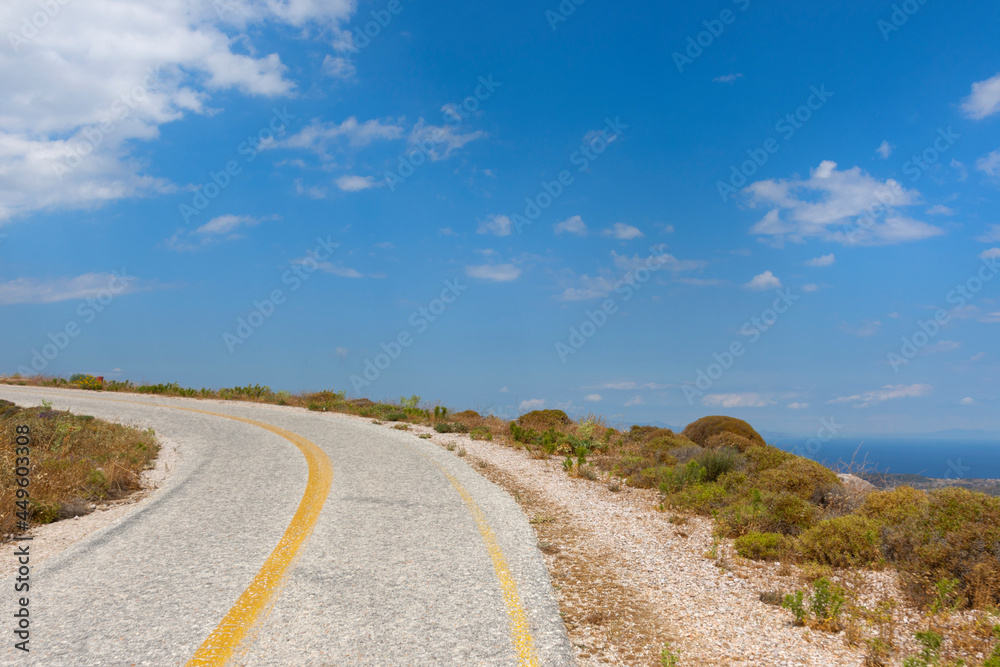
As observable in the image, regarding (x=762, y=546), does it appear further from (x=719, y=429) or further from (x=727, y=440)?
(x=719, y=429)

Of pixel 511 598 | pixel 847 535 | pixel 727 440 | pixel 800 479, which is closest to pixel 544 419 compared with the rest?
pixel 727 440

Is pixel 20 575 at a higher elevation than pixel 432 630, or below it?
below

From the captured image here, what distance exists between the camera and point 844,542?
22.7 feet

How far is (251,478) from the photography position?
1094 centimetres

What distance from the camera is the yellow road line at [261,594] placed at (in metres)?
4.10

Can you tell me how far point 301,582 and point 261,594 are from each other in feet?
1.38

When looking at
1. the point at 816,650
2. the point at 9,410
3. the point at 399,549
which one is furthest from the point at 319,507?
the point at 9,410

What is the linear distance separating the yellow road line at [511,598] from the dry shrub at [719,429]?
36.7 ft

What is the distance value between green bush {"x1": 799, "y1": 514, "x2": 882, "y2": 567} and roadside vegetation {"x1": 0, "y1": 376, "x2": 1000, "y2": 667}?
1 cm

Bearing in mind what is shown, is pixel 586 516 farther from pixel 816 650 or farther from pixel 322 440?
pixel 322 440

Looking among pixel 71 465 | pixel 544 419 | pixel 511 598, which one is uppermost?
pixel 544 419

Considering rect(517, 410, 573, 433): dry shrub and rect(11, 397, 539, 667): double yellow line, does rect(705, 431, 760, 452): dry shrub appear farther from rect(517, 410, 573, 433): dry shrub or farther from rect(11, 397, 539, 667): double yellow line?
rect(11, 397, 539, 667): double yellow line

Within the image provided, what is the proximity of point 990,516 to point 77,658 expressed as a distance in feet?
29.1

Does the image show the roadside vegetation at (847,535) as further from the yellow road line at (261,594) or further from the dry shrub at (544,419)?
the dry shrub at (544,419)
